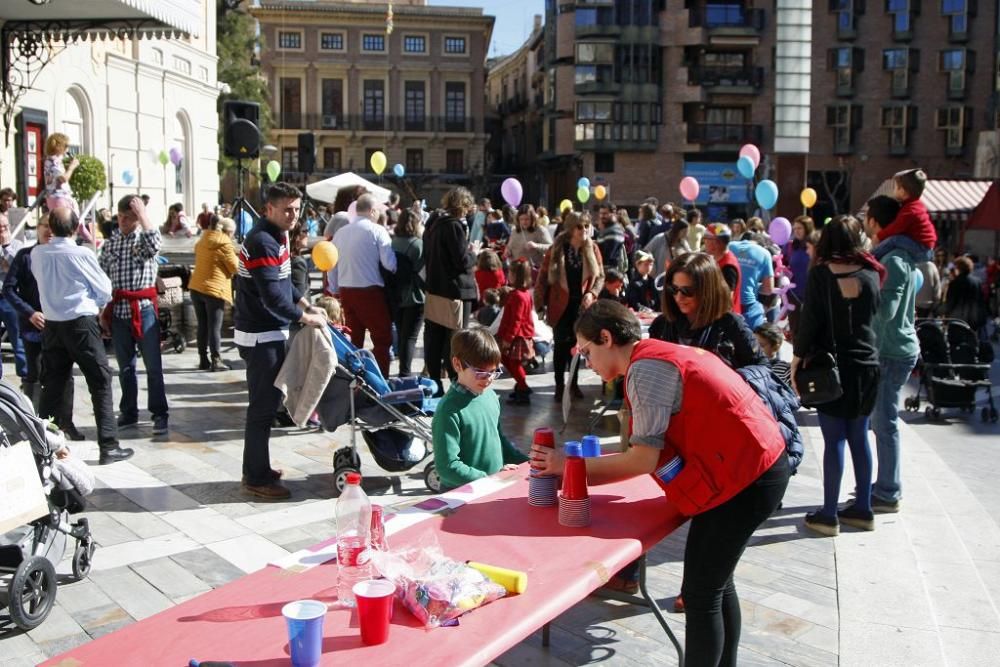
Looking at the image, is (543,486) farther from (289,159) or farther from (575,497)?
(289,159)

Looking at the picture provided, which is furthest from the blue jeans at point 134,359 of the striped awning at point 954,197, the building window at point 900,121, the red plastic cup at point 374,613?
the building window at point 900,121

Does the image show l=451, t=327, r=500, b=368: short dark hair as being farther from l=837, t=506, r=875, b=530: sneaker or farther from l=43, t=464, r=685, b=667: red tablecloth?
l=837, t=506, r=875, b=530: sneaker

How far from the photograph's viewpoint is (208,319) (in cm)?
949

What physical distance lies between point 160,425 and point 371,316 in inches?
72.9

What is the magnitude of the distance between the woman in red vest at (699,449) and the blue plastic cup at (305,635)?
44.9 inches

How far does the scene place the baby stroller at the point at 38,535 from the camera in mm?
3721

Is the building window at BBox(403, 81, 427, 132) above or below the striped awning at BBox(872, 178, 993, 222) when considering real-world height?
above

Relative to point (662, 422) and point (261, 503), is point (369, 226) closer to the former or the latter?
point (261, 503)

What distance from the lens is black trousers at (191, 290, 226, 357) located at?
9312mm

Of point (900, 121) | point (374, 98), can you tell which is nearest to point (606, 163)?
point (900, 121)

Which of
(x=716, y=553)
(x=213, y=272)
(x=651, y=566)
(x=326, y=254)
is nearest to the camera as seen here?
(x=716, y=553)

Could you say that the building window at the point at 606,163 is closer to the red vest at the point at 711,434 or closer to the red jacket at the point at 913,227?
the red jacket at the point at 913,227

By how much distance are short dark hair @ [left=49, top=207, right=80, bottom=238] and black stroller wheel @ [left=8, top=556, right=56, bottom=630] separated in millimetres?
2664

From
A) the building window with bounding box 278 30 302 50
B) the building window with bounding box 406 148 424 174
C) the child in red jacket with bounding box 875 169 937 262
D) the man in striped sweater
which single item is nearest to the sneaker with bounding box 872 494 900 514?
the child in red jacket with bounding box 875 169 937 262
